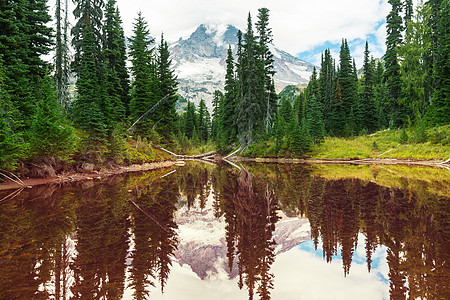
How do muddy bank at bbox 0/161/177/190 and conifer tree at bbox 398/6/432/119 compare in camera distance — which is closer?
muddy bank at bbox 0/161/177/190

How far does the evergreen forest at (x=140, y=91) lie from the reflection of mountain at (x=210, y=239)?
1188 centimetres

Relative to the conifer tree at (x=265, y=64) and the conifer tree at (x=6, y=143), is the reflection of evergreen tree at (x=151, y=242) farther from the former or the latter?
the conifer tree at (x=265, y=64)

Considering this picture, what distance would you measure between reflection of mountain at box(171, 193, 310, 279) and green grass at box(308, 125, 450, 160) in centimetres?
3020

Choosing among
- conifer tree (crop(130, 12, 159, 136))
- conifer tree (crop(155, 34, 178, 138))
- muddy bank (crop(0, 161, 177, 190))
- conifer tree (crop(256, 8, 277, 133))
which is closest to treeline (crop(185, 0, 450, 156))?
conifer tree (crop(256, 8, 277, 133))

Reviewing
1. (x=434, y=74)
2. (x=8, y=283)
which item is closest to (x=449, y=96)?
(x=434, y=74)

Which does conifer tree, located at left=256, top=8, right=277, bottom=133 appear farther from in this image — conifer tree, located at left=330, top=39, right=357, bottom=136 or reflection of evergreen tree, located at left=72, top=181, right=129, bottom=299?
reflection of evergreen tree, located at left=72, top=181, right=129, bottom=299

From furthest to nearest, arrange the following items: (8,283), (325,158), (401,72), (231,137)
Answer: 1. (231,137)
2. (401,72)
3. (325,158)
4. (8,283)

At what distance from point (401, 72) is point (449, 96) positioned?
9.87m

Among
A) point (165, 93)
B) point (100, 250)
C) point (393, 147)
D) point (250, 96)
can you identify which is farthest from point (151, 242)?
point (250, 96)

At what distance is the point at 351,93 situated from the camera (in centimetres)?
5912

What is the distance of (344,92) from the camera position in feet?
196

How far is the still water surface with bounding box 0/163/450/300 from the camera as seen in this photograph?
4895 mm

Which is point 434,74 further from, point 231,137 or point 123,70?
point 123,70

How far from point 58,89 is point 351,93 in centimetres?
5619
